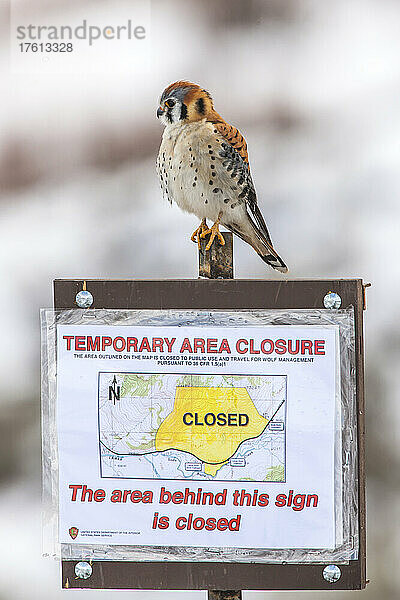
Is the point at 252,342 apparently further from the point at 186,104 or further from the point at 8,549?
the point at 8,549

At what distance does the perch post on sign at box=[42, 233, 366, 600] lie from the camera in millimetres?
865

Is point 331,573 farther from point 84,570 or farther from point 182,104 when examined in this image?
point 182,104

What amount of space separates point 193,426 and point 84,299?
7.1 inches

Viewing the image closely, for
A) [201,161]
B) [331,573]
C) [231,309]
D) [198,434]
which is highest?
[201,161]

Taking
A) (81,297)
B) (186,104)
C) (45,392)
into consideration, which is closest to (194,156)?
(186,104)

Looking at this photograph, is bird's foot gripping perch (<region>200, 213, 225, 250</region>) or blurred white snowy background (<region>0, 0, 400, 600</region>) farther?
blurred white snowy background (<region>0, 0, 400, 600</region>)

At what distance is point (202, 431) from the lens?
0.88 m

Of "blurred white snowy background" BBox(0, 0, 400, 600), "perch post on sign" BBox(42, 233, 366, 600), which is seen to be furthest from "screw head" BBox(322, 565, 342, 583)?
"blurred white snowy background" BBox(0, 0, 400, 600)

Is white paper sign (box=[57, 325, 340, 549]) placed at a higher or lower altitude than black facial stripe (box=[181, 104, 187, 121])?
lower

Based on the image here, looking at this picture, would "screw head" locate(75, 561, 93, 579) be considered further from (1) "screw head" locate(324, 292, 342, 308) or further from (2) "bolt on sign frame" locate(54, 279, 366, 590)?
(1) "screw head" locate(324, 292, 342, 308)

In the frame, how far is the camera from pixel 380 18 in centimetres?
127

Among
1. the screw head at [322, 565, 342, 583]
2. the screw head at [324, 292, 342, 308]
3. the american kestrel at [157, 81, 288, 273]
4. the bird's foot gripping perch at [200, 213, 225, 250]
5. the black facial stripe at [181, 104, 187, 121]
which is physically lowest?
the screw head at [322, 565, 342, 583]

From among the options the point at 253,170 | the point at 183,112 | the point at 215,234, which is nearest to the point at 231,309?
the point at 215,234

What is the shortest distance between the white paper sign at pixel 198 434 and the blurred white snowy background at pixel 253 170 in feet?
1.42
